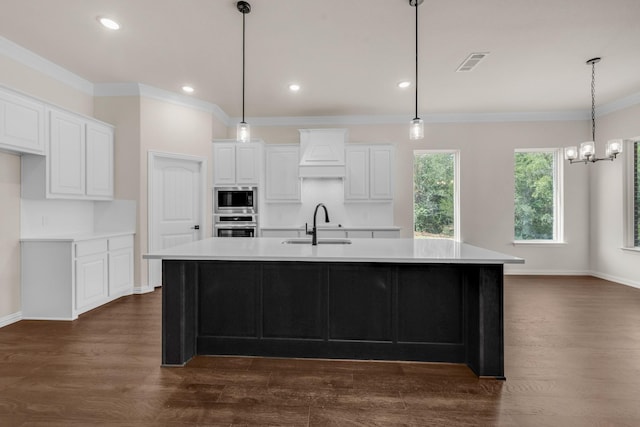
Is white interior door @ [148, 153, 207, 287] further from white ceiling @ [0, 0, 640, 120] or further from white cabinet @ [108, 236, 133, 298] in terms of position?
white ceiling @ [0, 0, 640, 120]

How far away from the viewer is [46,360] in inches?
104

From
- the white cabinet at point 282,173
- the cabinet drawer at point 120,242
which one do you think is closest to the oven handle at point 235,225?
the white cabinet at point 282,173

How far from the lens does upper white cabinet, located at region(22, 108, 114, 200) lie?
3656 millimetres

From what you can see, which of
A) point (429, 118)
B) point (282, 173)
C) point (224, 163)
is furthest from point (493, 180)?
point (224, 163)

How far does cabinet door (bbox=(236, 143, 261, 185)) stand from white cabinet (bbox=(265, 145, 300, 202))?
27 cm

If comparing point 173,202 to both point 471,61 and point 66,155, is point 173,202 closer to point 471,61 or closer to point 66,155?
point 66,155

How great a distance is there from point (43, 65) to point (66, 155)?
41.8 inches

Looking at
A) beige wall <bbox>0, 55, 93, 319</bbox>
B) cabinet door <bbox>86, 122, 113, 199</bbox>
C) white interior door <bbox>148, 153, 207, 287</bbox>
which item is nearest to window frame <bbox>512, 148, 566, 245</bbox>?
white interior door <bbox>148, 153, 207, 287</bbox>

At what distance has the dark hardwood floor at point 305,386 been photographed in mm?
1924

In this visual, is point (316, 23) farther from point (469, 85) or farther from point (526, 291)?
point (526, 291)

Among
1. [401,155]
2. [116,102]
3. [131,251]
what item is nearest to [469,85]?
[401,155]

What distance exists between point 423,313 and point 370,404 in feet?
2.71

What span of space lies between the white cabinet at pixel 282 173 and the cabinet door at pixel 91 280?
8.74 feet

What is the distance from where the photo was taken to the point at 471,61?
154 inches
